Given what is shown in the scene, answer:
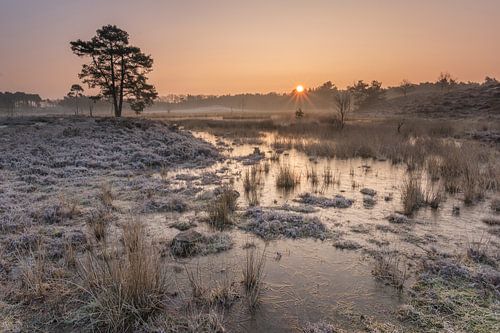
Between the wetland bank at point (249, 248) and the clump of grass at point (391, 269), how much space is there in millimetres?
23

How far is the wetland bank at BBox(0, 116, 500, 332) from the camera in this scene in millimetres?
Answer: 4113

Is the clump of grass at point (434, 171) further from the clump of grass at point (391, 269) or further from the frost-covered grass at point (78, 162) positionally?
the frost-covered grass at point (78, 162)

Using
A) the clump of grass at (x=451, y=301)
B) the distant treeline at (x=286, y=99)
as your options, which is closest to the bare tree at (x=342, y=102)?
the distant treeline at (x=286, y=99)

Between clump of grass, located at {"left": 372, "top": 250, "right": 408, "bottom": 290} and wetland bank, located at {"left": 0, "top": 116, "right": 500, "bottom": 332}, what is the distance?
23 millimetres

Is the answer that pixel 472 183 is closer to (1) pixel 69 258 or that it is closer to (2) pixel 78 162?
(1) pixel 69 258

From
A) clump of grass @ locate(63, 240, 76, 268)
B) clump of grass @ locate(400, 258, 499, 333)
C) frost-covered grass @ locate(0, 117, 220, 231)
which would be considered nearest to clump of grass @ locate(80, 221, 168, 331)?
clump of grass @ locate(63, 240, 76, 268)

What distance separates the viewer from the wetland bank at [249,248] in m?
4.11

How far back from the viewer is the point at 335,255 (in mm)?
6035

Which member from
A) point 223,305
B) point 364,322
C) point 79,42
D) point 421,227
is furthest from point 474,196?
point 79,42

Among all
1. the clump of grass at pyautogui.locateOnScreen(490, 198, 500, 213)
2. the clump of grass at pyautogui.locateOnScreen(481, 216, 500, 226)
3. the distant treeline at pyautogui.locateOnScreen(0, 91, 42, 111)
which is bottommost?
the clump of grass at pyautogui.locateOnScreen(481, 216, 500, 226)

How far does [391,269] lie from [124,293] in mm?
4147

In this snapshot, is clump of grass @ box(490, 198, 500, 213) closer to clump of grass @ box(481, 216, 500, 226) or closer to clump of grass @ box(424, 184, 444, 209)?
clump of grass @ box(481, 216, 500, 226)

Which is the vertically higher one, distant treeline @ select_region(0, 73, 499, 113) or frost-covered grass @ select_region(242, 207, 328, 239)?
distant treeline @ select_region(0, 73, 499, 113)

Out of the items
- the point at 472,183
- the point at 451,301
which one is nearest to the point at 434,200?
the point at 472,183
